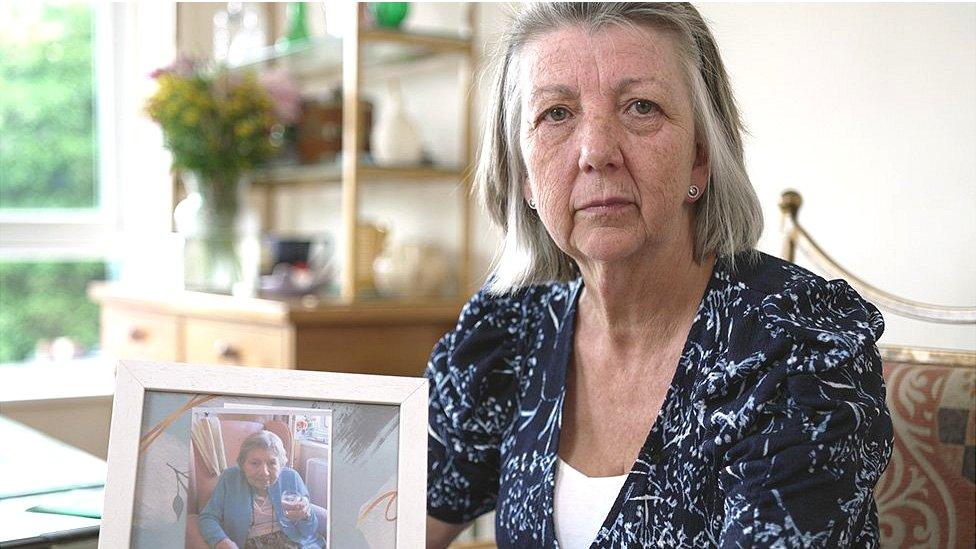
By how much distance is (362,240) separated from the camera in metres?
2.80

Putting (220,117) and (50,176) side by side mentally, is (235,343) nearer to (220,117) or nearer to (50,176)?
(220,117)

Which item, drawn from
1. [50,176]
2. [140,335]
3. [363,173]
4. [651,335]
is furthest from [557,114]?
[50,176]

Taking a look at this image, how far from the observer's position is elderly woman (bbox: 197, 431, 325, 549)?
98 centimetres

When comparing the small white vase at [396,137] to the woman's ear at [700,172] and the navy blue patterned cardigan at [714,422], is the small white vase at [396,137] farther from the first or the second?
the woman's ear at [700,172]

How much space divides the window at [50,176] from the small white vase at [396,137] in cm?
161

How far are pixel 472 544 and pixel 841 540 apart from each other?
0.70 meters

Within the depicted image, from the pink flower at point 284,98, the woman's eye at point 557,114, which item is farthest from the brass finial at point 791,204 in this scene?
the pink flower at point 284,98

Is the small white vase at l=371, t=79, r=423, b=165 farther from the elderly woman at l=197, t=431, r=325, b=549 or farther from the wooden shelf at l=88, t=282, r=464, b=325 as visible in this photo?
the elderly woman at l=197, t=431, r=325, b=549

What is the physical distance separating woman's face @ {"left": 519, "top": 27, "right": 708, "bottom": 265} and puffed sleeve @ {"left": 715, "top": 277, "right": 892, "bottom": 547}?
17 cm

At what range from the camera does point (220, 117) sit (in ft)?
9.94

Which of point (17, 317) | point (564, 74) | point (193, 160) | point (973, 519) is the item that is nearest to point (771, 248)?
point (973, 519)

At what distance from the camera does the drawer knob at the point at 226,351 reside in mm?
2738

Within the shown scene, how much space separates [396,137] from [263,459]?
1.84 meters

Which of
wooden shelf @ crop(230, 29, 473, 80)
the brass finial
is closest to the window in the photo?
wooden shelf @ crop(230, 29, 473, 80)
